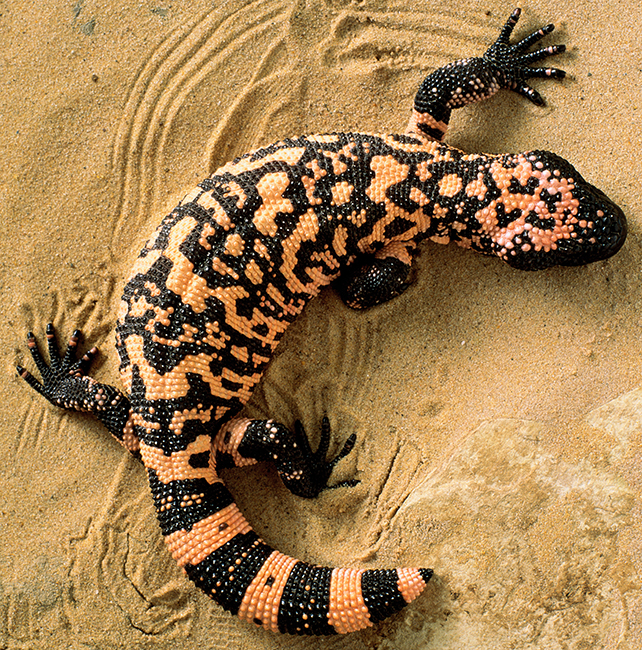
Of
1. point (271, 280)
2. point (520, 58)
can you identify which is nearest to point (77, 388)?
point (271, 280)

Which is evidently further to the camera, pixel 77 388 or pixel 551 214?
pixel 77 388

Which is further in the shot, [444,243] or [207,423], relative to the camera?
[444,243]

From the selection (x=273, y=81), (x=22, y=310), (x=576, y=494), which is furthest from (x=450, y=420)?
(x=22, y=310)

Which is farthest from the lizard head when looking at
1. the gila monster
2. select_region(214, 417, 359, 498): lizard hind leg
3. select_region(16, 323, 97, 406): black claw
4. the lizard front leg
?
select_region(16, 323, 97, 406): black claw

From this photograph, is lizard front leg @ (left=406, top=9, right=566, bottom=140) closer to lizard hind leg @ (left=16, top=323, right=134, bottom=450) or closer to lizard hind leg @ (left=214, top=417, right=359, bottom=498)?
lizard hind leg @ (left=214, top=417, right=359, bottom=498)

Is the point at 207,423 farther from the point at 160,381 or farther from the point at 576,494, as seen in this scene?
the point at 576,494

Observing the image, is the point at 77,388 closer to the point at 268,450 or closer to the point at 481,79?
the point at 268,450

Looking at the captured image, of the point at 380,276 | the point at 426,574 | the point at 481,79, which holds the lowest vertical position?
the point at 426,574

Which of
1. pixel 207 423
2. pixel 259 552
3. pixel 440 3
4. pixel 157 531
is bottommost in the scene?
pixel 157 531
